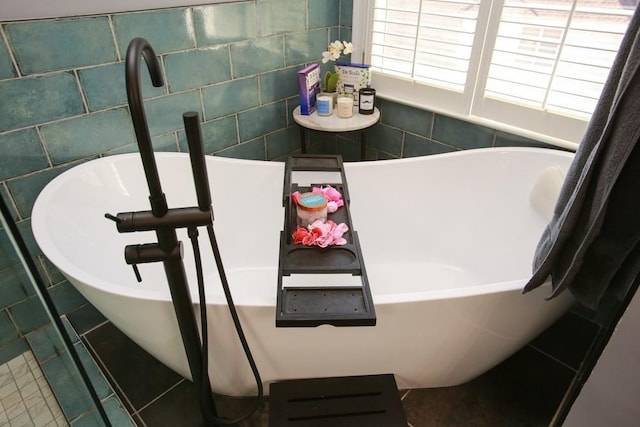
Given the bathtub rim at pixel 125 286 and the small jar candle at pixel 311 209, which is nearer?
the bathtub rim at pixel 125 286

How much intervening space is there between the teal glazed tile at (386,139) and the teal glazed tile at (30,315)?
5.44 feet

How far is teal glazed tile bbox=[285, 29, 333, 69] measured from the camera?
191 cm

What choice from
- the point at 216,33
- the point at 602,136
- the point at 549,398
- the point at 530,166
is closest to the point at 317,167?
the point at 216,33

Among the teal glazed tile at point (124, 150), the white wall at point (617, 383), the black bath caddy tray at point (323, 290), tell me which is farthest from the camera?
the teal glazed tile at point (124, 150)

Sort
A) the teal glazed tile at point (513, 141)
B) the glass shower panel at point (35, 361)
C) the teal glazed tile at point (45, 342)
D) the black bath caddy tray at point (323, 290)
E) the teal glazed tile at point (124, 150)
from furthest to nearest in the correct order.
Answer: the teal glazed tile at point (513, 141) → the teal glazed tile at point (124, 150) → the black bath caddy tray at point (323, 290) → the teal glazed tile at point (45, 342) → the glass shower panel at point (35, 361)

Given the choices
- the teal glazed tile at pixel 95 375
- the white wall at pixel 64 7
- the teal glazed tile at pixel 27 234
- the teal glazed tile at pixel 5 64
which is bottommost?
the teal glazed tile at pixel 95 375

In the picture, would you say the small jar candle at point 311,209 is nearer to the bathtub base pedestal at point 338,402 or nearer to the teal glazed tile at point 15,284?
the bathtub base pedestal at point 338,402

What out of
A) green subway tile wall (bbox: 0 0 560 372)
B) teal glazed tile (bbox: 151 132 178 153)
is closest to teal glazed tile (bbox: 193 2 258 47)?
green subway tile wall (bbox: 0 0 560 372)

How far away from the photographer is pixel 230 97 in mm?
1787

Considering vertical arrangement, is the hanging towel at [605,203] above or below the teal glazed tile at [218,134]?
above

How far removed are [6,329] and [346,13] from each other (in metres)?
1.97

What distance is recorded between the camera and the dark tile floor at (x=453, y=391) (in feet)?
4.37

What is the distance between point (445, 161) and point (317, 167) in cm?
55

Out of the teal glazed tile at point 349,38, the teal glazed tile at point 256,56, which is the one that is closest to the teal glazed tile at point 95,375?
the teal glazed tile at point 256,56
